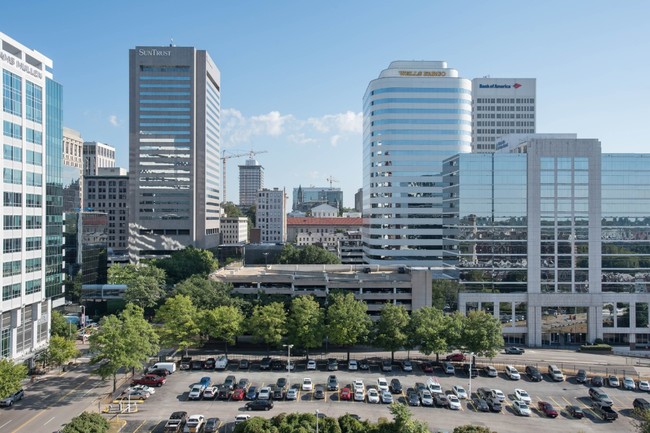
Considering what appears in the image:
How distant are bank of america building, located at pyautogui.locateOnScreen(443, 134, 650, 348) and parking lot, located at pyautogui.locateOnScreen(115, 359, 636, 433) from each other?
21793 millimetres

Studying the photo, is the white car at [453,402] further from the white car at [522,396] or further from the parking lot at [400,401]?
the white car at [522,396]

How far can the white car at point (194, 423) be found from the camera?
142 ft

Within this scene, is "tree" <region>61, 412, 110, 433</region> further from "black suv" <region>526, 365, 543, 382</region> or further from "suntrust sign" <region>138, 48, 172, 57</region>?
"suntrust sign" <region>138, 48, 172, 57</region>

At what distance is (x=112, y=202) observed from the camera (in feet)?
577

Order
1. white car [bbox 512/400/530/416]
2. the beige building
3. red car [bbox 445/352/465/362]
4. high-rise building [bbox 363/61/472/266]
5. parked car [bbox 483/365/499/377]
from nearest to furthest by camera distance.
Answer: white car [bbox 512/400/530/416] < parked car [bbox 483/365/499/377] < red car [bbox 445/352/465/362] < the beige building < high-rise building [bbox 363/61/472/266]

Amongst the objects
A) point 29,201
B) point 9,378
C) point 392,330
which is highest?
point 29,201

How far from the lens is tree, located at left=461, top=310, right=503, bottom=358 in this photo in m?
61.8

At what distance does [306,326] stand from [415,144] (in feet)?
226

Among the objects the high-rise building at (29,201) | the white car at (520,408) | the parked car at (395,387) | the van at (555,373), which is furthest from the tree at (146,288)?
the van at (555,373)

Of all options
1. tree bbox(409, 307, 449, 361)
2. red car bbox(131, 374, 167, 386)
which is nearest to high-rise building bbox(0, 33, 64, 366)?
red car bbox(131, 374, 167, 386)

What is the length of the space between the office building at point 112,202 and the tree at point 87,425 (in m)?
147

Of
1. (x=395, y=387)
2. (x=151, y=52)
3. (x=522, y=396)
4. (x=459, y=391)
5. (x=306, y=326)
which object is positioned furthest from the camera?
(x=151, y=52)

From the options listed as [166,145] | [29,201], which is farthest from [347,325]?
[166,145]

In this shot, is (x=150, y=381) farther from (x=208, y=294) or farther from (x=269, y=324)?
(x=208, y=294)
